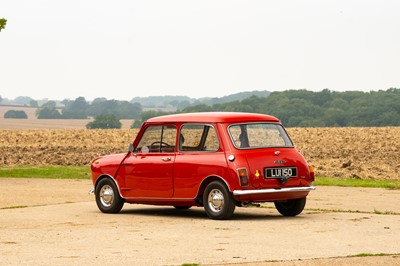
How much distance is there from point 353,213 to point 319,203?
2949mm

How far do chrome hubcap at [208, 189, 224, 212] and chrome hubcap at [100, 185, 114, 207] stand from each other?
2398 mm

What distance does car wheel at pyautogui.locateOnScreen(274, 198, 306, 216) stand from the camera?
17.6 metres

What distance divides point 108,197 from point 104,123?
10821 cm

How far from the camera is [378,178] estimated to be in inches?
1270

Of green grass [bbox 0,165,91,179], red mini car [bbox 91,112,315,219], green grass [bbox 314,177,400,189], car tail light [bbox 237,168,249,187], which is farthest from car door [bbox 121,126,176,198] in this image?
green grass [bbox 0,165,91,179]

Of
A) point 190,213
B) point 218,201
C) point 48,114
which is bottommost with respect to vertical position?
point 48,114

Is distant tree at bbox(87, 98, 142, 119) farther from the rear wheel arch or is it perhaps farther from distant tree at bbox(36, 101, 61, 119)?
the rear wheel arch

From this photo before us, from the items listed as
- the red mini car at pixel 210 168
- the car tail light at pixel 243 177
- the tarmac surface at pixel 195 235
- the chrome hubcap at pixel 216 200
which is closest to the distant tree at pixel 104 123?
the tarmac surface at pixel 195 235

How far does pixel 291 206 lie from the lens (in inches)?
699

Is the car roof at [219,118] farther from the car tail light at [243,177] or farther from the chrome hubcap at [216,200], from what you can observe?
the chrome hubcap at [216,200]

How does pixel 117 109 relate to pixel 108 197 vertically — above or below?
below

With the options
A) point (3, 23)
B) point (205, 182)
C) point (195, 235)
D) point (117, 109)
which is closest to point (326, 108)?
point (117, 109)

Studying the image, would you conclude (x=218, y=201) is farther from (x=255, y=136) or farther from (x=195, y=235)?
(x=195, y=235)

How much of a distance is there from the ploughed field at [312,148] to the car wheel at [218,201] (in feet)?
53.1
